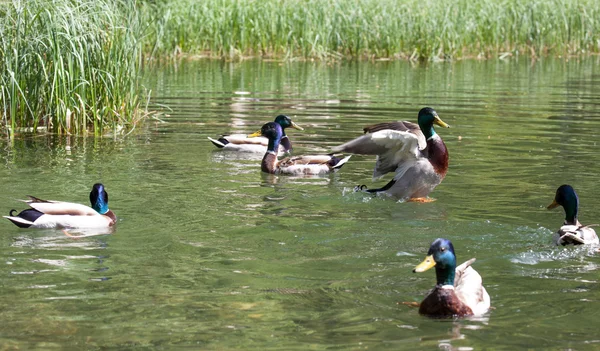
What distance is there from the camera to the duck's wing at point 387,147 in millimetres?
9141

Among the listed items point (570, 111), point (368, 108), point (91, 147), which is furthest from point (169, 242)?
point (570, 111)

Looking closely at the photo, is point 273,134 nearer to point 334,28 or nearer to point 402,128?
point 402,128

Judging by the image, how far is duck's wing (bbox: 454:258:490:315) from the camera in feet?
18.8

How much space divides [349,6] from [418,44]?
213 centimetres

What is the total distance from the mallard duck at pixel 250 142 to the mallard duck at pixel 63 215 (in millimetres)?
4552

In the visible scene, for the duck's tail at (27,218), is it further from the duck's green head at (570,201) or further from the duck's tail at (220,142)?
the duck's tail at (220,142)

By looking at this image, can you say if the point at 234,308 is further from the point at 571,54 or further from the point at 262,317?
the point at 571,54

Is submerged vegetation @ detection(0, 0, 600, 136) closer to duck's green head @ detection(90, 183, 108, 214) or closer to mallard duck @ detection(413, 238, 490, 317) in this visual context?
duck's green head @ detection(90, 183, 108, 214)

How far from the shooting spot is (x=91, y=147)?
474 inches

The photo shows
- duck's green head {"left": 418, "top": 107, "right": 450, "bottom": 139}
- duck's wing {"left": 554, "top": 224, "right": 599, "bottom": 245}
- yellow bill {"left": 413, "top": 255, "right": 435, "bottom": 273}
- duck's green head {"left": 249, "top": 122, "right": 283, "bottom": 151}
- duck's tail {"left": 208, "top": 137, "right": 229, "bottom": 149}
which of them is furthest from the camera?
duck's tail {"left": 208, "top": 137, "right": 229, "bottom": 149}

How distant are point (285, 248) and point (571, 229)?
2.10 meters

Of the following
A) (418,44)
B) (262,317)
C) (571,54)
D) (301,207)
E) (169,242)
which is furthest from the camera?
(571,54)

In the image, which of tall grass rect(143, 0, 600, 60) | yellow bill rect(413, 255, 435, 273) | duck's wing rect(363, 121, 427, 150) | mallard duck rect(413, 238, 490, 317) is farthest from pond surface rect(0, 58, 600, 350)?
tall grass rect(143, 0, 600, 60)

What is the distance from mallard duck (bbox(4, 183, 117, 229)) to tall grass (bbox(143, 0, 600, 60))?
17.9 metres
